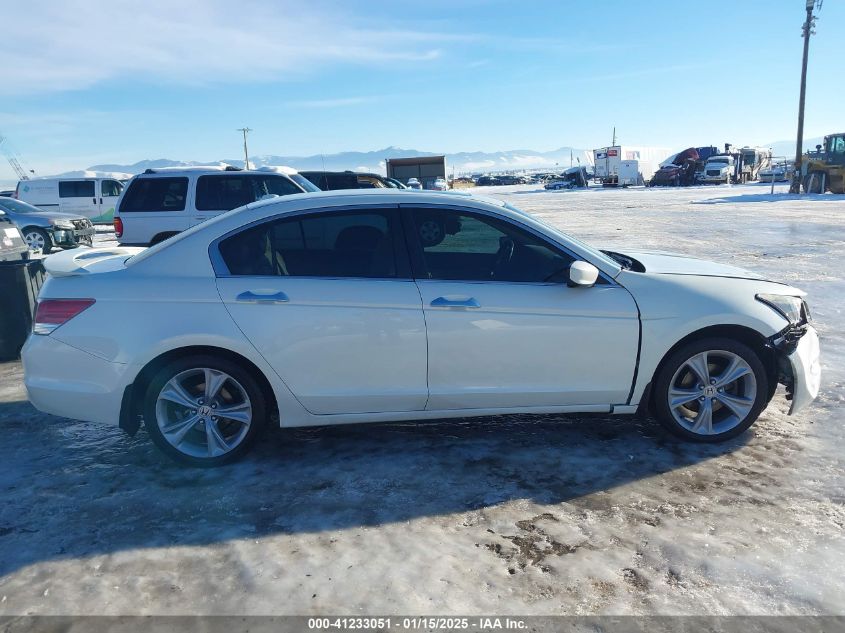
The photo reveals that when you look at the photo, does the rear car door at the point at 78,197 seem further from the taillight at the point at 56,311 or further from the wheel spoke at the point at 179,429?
the wheel spoke at the point at 179,429

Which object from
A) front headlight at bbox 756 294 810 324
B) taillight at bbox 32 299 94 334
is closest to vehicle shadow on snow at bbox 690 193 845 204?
front headlight at bbox 756 294 810 324

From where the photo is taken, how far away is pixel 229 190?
420 inches

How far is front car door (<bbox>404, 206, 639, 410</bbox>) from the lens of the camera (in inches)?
155

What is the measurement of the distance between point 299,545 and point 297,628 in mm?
602

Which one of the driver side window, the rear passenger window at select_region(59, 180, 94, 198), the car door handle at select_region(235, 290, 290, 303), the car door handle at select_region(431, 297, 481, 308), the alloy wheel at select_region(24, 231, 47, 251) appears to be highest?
the rear passenger window at select_region(59, 180, 94, 198)

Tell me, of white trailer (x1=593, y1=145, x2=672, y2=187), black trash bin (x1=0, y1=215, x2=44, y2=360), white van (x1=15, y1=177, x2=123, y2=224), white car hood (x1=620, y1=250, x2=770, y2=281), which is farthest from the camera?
white trailer (x1=593, y1=145, x2=672, y2=187)

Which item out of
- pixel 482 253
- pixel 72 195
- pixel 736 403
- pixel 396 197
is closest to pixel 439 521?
pixel 482 253

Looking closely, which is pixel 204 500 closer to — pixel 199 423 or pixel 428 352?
pixel 199 423

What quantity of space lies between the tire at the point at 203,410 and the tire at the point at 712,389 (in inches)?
103

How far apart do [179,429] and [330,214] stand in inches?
65.7

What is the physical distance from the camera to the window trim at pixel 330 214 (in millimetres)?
3990

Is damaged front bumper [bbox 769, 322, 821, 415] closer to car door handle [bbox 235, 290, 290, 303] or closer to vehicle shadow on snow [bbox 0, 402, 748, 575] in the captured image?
vehicle shadow on snow [bbox 0, 402, 748, 575]

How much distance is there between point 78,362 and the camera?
3.91 metres

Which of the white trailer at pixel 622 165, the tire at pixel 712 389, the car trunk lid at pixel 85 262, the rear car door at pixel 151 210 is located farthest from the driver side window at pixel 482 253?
the white trailer at pixel 622 165
